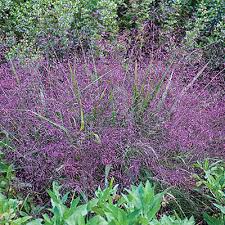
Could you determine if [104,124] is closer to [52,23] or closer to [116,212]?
[116,212]

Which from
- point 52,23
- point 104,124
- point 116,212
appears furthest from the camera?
point 52,23

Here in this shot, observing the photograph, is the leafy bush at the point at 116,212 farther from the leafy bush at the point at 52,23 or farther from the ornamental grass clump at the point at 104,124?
the leafy bush at the point at 52,23

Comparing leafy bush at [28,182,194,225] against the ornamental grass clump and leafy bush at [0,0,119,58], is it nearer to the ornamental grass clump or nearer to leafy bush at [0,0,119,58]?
the ornamental grass clump

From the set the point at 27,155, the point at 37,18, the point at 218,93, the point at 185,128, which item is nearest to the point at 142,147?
the point at 185,128

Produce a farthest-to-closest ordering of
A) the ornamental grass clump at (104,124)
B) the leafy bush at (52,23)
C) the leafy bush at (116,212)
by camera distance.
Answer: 1. the leafy bush at (52,23)
2. the ornamental grass clump at (104,124)
3. the leafy bush at (116,212)

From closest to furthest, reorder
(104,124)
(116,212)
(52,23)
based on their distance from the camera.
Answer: (116,212), (104,124), (52,23)

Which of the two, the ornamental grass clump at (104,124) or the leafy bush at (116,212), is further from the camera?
the ornamental grass clump at (104,124)

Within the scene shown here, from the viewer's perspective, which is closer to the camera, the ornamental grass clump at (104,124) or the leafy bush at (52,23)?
the ornamental grass clump at (104,124)

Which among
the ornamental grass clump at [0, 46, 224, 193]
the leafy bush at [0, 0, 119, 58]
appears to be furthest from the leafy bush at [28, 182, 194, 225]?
the leafy bush at [0, 0, 119, 58]

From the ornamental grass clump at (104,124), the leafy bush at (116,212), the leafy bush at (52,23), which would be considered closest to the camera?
the leafy bush at (116,212)

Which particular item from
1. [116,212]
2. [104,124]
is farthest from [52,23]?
[116,212]

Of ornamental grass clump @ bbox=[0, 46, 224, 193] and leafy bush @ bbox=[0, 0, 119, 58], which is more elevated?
leafy bush @ bbox=[0, 0, 119, 58]

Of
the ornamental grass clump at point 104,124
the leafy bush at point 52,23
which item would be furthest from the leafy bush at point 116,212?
the leafy bush at point 52,23

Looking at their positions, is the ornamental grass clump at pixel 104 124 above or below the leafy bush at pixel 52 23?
below
